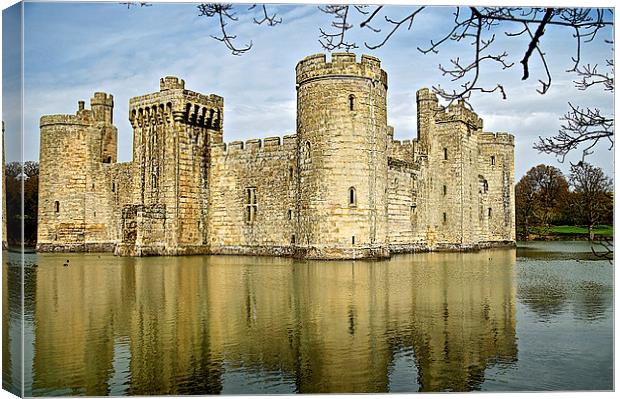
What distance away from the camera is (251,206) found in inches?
A: 955

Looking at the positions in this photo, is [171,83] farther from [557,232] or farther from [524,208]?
[524,208]

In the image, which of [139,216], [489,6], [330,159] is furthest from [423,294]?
[139,216]

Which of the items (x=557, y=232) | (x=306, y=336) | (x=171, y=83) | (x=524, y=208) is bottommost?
(x=306, y=336)

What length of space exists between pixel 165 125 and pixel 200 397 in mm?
19391

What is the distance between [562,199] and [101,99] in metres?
18.4

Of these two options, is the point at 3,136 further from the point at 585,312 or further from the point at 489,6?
the point at 585,312

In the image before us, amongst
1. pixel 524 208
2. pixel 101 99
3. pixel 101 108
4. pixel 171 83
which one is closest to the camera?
pixel 171 83

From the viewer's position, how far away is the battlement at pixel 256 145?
23.3 meters

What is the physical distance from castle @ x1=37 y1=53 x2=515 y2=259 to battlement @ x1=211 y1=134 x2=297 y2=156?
49 millimetres

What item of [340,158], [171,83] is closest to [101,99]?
[171,83]

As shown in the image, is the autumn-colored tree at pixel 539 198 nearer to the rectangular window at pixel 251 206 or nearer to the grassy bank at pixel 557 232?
the grassy bank at pixel 557 232

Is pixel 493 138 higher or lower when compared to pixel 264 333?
higher

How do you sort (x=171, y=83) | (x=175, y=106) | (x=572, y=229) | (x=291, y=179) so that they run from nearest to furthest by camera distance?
(x=572, y=229)
(x=291, y=179)
(x=175, y=106)
(x=171, y=83)

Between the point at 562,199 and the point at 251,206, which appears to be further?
the point at 251,206
